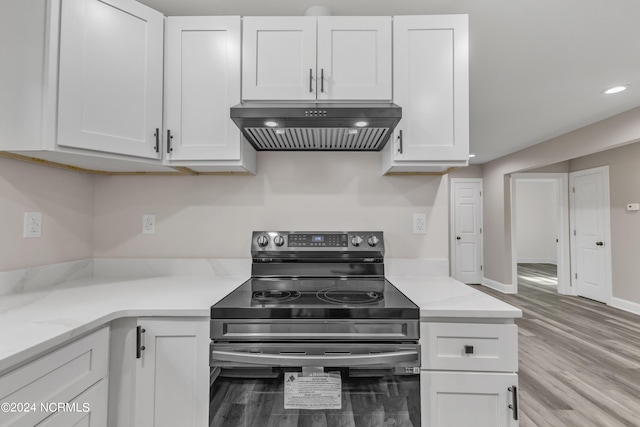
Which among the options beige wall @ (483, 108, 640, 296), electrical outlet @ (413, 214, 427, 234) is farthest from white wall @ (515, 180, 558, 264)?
electrical outlet @ (413, 214, 427, 234)

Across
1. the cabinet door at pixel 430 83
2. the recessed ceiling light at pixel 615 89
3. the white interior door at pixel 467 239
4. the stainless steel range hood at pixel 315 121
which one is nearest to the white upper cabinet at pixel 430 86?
the cabinet door at pixel 430 83

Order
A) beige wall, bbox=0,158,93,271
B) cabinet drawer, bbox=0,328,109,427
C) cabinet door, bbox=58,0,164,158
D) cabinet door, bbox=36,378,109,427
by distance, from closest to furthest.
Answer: cabinet drawer, bbox=0,328,109,427 → cabinet door, bbox=36,378,109,427 → cabinet door, bbox=58,0,164,158 → beige wall, bbox=0,158,93,271

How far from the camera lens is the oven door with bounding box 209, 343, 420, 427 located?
112 centimetres

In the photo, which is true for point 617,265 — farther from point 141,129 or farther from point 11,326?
point 11,326

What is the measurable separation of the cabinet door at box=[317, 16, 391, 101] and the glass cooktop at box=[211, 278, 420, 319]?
3.20ft

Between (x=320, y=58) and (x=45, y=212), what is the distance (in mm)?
1636

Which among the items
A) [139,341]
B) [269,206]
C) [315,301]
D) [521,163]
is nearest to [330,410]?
[315,301]

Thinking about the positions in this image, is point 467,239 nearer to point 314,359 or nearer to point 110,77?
point 314,359

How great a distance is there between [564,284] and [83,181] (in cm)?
650

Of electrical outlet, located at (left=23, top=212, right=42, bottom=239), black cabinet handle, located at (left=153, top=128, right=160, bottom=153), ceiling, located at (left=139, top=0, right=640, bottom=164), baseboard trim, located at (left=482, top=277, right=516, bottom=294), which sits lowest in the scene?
baseboard trim, located at (left=482, top=277, right=516, bottom=294)

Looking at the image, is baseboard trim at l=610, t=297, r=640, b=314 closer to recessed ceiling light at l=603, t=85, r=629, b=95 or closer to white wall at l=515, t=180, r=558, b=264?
recessed ceiling light at l=603, t=85, r=629, b=95

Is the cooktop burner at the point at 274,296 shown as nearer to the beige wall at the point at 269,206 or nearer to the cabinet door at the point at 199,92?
the beige wall at the point at 269,206

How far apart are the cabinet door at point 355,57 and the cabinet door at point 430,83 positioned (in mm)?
60

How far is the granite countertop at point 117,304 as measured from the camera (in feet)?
2.97
